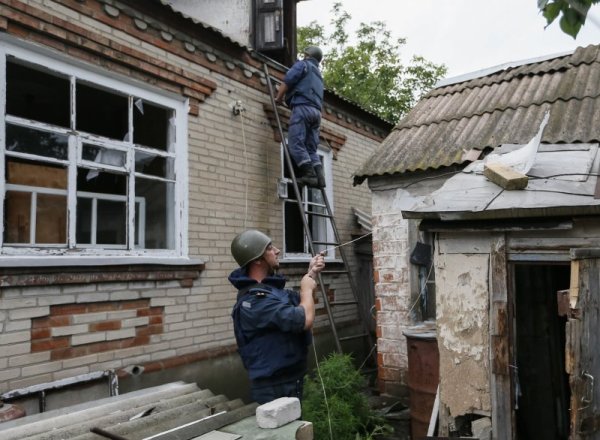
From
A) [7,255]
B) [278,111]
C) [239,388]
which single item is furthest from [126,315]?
[278,111]

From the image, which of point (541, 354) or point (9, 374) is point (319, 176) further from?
point (9, 374)

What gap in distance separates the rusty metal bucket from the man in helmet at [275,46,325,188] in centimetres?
238

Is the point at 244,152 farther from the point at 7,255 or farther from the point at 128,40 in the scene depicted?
the point at 7,255

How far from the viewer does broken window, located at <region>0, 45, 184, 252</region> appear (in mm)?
3840

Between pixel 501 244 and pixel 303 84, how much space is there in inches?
136

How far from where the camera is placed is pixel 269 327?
9.92 ft

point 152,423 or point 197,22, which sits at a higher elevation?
point 197,22

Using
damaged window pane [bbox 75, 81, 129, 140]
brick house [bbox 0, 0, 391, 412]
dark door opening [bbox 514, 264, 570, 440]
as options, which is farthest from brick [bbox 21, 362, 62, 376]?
dark door opening [bbox 514, 264, 570, 440]

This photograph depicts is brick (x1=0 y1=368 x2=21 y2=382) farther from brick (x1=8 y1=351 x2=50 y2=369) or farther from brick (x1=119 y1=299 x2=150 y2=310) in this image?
brick (x1=119 y1=299 x2=150 y2=310)

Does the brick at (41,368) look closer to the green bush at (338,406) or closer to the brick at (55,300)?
the brick at (55,300)

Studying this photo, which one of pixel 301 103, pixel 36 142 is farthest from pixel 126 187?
pixel 301 103

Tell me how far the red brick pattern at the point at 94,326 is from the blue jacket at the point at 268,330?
153 centimetres

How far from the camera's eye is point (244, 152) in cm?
582

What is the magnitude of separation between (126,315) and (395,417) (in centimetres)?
283
